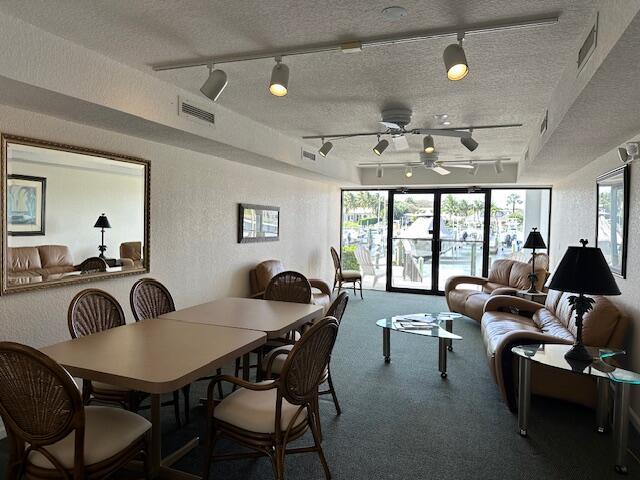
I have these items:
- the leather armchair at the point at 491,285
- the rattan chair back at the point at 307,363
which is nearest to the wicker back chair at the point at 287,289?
the rattan chair back at the point at 307,363

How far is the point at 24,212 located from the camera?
2.92m

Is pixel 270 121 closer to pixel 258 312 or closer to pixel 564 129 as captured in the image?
pixel 258 312

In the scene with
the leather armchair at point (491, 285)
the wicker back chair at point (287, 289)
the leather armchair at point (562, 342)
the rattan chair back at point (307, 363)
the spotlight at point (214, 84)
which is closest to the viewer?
the rattan chair back at point (307, 363)

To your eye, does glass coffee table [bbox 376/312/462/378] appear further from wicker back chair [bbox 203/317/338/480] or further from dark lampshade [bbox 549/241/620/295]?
wicker back chair [bbox 203/317/338/480]

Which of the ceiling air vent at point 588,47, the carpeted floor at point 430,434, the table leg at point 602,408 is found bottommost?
the carpeted floor at point 430,434

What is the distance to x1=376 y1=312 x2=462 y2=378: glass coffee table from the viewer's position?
3.90m

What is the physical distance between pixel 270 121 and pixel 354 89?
1334 mm

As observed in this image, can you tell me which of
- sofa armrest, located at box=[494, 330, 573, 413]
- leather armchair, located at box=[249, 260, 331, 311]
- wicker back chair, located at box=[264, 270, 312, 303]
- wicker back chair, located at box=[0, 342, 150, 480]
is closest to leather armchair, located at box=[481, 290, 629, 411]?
sofa armrest, located at box=[494, 330, 573, 413]

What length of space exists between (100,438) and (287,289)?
2162 mm

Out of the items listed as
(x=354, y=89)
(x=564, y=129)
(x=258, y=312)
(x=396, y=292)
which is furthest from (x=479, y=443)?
(x=396, y=292)

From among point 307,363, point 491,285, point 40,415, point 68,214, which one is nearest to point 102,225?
point 68,214

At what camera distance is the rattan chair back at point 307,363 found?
1976 mm

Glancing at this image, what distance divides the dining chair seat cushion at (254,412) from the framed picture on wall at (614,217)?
9.41 ft

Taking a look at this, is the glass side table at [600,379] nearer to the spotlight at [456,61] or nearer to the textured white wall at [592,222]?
the textured white wall at [592,222]
